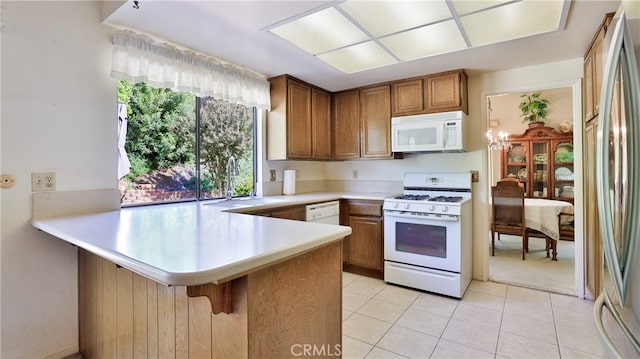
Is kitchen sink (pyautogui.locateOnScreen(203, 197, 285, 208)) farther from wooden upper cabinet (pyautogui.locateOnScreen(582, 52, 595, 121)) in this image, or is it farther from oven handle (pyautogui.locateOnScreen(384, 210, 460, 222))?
wooden upper cabinet (pyautogui.locateOnScreen(582, 52, 595, 121))

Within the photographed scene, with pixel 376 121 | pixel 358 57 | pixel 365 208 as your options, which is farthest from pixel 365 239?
pixel 358 57

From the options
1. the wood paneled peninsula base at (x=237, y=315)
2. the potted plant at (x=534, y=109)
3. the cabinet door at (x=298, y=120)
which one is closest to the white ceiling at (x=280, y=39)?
the cabinet door at (x=298, y=120)

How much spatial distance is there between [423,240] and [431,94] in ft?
4.96

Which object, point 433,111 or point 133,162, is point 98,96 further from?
point 433,111

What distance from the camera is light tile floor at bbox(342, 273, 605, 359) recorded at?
1.90 meters

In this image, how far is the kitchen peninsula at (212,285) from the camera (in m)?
0.91

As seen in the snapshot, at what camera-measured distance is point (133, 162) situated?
230 centimetres

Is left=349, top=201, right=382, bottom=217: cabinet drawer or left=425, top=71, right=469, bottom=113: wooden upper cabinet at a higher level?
left=425, top=71, right=469, bottom=113: wooden upper cabinet

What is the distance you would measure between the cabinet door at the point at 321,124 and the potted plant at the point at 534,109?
398cm

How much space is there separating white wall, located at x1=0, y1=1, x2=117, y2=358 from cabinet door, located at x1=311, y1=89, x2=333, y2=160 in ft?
6.77

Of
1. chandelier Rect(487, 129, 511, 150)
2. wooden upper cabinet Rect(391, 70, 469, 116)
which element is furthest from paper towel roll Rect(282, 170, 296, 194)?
chandelier Rect(487, 129, 511, 150)

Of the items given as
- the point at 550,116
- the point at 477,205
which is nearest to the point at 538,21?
the point at 477,205

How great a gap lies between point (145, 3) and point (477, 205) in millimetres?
3329

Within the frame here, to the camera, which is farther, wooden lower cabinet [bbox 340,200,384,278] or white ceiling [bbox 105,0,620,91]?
wooden lower cabinet [bbox 340,200,384,278]
